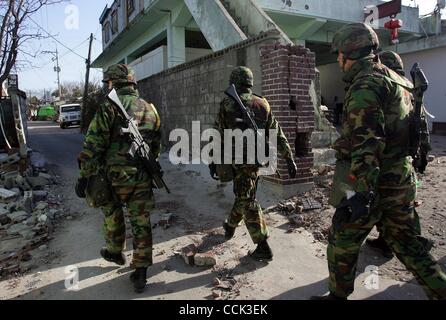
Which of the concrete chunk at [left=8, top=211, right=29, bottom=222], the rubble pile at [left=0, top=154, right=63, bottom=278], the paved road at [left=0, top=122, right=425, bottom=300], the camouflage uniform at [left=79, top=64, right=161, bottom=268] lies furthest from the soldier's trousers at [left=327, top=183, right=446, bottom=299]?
the concrete chunk at [left=8, top=211, right=29, bottom=222]

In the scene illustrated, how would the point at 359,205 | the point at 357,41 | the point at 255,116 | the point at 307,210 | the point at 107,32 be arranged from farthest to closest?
1. the point at 107,32
2. the point at 307,210
3. the point at 255,116
4. the point at 357,41
5. the point at 359,205

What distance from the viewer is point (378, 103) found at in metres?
2.25

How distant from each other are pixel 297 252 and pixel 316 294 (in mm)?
782

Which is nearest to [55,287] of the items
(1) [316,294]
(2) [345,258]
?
(1) [316,294]

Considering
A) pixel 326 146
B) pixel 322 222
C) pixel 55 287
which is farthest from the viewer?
pixel 326 146

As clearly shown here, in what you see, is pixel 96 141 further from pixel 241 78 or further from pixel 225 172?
pixel 241 78

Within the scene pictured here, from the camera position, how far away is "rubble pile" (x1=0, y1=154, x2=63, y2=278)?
385 centimetres

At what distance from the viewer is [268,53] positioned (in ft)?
16.5

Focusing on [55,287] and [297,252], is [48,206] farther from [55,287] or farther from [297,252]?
[297,252]

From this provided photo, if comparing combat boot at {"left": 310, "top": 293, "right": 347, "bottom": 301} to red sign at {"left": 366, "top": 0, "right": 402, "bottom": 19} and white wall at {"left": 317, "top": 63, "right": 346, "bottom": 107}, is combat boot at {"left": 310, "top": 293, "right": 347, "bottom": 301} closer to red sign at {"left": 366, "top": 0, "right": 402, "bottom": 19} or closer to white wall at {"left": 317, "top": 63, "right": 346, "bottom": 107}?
red sign at {"left": 366, "top": 0, "right": 402, "bottom": 19}

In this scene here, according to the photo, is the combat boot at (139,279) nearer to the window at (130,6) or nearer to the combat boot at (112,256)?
the combat boot at (112,256)

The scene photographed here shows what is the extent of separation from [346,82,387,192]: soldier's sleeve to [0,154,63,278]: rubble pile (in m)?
3.05

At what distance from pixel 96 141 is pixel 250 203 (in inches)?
56.0

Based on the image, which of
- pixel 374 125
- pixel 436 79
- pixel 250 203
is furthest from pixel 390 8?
pixel 374 125
